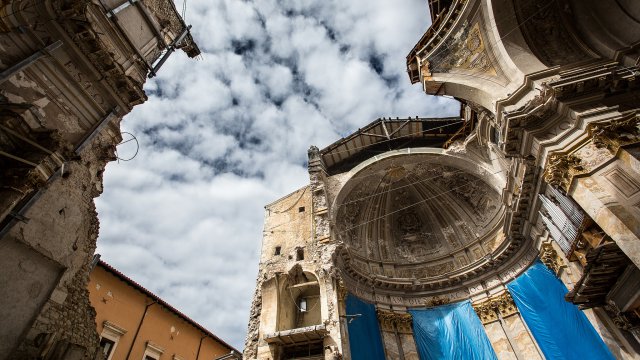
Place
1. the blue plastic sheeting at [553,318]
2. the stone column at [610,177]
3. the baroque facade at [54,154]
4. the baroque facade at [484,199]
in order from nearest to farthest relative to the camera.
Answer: the baroque facade at [54,154] → the stone column at [610,177] → the baroque facade at [484,199] → the blue plastic sheeting at [553,318]

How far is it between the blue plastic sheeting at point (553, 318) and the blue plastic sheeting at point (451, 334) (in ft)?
6.88

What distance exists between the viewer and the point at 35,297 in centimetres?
512

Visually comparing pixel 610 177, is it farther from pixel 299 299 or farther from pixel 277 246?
pixel 277 246

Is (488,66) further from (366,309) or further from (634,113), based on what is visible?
(366,309)

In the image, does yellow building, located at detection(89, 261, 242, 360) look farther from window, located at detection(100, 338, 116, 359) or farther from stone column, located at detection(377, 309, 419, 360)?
stone column, located at detection(377, 309, 419, 360)

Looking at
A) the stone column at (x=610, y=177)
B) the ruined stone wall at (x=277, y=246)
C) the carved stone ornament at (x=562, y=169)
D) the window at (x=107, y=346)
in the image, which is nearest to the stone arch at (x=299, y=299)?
the ruined stone wall at (x=277, y=246)

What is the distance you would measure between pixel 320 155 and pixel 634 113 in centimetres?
1439

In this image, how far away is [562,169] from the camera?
837 centimetres

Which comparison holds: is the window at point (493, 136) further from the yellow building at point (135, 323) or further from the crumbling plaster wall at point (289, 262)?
the yellow building at point (135, 323)

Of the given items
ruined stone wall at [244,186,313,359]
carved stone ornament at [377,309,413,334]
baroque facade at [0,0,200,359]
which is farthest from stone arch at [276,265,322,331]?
baroque facade at [0,0,200,359]

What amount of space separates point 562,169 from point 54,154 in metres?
11.4

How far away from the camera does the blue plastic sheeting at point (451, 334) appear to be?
1343 cm

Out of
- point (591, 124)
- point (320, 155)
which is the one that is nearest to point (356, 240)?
point (320, 155)

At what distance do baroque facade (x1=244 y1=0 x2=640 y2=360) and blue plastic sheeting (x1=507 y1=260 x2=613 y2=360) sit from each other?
12.4 inches
